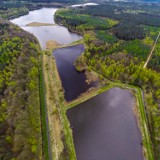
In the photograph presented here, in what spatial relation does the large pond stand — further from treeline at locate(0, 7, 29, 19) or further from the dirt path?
the dirt path

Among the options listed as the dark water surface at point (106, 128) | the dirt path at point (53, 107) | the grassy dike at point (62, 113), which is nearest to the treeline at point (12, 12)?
the dirt path at point (53, 107)

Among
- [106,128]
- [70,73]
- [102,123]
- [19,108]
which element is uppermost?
[19,108]

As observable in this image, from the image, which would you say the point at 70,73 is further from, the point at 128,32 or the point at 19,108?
the point at 128,32

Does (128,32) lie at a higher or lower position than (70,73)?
higher

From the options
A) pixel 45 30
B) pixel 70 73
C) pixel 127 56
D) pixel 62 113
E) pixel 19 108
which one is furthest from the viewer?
pixel 45 30

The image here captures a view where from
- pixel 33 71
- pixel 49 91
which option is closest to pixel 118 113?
pixel 49 91

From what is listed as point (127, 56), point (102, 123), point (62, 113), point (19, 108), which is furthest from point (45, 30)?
point (102, 123)

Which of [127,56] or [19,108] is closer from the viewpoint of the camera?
[19,108]
